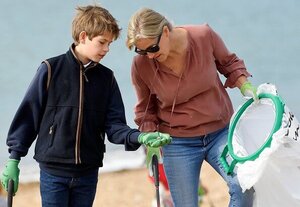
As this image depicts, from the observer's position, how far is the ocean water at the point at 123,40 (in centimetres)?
800

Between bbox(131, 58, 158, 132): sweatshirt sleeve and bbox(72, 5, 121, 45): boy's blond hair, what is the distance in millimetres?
249

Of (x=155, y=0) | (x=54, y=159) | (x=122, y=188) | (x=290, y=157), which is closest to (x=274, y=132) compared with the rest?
(x=290, y=157)

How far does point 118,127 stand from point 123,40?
4.14 meters

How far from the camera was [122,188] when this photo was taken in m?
7.32

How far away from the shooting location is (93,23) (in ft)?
13.0

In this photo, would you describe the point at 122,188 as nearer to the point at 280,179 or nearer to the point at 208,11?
the point at 208,11

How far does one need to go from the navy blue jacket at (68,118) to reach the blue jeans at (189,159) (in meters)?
0.26

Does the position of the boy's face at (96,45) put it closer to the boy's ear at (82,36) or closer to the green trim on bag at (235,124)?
the boy's ear at (82,36)

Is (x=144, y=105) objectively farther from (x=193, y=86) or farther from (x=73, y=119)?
(x=73, y=119)

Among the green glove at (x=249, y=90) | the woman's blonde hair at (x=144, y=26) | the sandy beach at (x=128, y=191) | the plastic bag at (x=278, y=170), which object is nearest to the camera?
the plastic bag at (x=278, y=170)

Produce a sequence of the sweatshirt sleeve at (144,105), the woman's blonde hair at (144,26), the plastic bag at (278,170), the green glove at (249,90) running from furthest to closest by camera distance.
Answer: the sweatshirt sleeve at (144,105)
the green glove at (249,90)
the woman's blonde hair at (144,26)
the plastic bag at (278,170)

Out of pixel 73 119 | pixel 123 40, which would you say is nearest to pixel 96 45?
pixel 73 119

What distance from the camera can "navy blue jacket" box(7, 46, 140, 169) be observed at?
3955 millimetres

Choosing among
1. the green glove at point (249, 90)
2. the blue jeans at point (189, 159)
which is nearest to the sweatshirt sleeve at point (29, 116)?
the blue jeans at point (189, 159)
